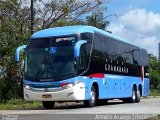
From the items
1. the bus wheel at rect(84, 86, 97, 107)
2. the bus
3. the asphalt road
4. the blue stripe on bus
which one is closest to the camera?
the asphalt road

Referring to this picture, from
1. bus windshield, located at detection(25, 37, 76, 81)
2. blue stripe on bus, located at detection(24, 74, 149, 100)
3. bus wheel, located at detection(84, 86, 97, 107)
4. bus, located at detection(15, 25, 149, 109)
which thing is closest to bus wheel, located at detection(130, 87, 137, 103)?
blue stripe on bus, located at detection(24, 74, 149, 100)

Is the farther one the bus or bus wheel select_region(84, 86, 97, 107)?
bus wheel select_region(84, 86, 97, 107)

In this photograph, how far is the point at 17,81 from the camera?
29.4 m

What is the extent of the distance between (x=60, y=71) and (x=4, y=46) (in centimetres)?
774

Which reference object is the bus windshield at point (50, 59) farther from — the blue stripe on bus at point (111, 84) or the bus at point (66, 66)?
the blue stripe on bus at point (111, 84)

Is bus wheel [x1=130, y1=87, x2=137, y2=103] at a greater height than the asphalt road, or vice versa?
bus wheel [x1=130, y1=87, x2=137, y2=103]

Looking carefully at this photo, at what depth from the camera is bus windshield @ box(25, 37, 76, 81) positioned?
2223 cm

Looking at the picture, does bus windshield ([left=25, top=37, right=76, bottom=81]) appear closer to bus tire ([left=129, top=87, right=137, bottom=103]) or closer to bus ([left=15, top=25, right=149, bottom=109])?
bus ([left=15, top=25, right=149, bottom=109])

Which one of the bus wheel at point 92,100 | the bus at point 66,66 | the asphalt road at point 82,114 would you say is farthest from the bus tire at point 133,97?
the asphalt road at point 82,114

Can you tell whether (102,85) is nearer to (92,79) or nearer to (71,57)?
(92,79)

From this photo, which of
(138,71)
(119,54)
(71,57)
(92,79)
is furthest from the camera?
(138,71)

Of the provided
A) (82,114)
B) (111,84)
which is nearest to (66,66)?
(82,114)

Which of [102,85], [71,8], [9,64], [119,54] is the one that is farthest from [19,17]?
[102,85]

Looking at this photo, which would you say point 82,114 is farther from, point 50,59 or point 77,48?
point 50,59
